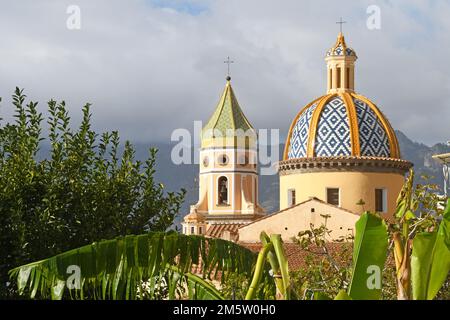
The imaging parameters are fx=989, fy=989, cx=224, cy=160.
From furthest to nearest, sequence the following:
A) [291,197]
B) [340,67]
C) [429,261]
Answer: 1. [340,67]
2. [291,197]
3. [429,261]

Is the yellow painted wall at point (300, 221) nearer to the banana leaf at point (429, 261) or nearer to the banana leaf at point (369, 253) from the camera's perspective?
the banana leaf at point (429, 261)

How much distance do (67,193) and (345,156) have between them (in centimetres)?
2248

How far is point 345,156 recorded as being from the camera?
3378cm

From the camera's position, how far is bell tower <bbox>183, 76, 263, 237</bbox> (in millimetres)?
56875

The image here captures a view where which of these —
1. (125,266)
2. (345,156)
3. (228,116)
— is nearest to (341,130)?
(345,156)

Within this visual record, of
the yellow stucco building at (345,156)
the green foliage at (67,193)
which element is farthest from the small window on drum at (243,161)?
the green foliage at (67,193)

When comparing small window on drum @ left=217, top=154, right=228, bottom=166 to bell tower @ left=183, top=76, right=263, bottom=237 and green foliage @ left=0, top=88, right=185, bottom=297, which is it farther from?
green foliage @ left=0, top=88, right=185, bottom=297

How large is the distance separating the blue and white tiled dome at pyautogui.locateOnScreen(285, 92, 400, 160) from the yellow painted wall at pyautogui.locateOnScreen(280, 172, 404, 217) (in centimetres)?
70

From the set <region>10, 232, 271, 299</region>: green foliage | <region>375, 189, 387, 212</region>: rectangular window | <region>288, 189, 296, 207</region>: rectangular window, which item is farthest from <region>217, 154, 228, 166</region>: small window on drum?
<region>10, 232, 271, 299</region>: green foliage

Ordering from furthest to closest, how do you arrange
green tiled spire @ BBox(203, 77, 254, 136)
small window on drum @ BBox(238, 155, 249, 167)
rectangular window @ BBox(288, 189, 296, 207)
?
green tiled spire @ BBox(203, 77, 254, 136) < small window on drum @ BBox(238, 155, 249, 167) < rectangular window @ BBox(288, 189, 296, 207)

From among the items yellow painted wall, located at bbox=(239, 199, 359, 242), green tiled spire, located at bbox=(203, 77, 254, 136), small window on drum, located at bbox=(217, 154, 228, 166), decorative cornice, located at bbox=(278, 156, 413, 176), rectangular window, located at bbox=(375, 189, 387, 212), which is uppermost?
green tiled spire, located at bbox=(203, 77, 254, 136)

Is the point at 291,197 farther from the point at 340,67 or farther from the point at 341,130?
the point at 340,67

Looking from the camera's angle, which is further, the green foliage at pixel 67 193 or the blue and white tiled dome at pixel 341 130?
the blue and white tiled dome at pixel 341 130

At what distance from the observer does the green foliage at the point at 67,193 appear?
1137 centimetres
